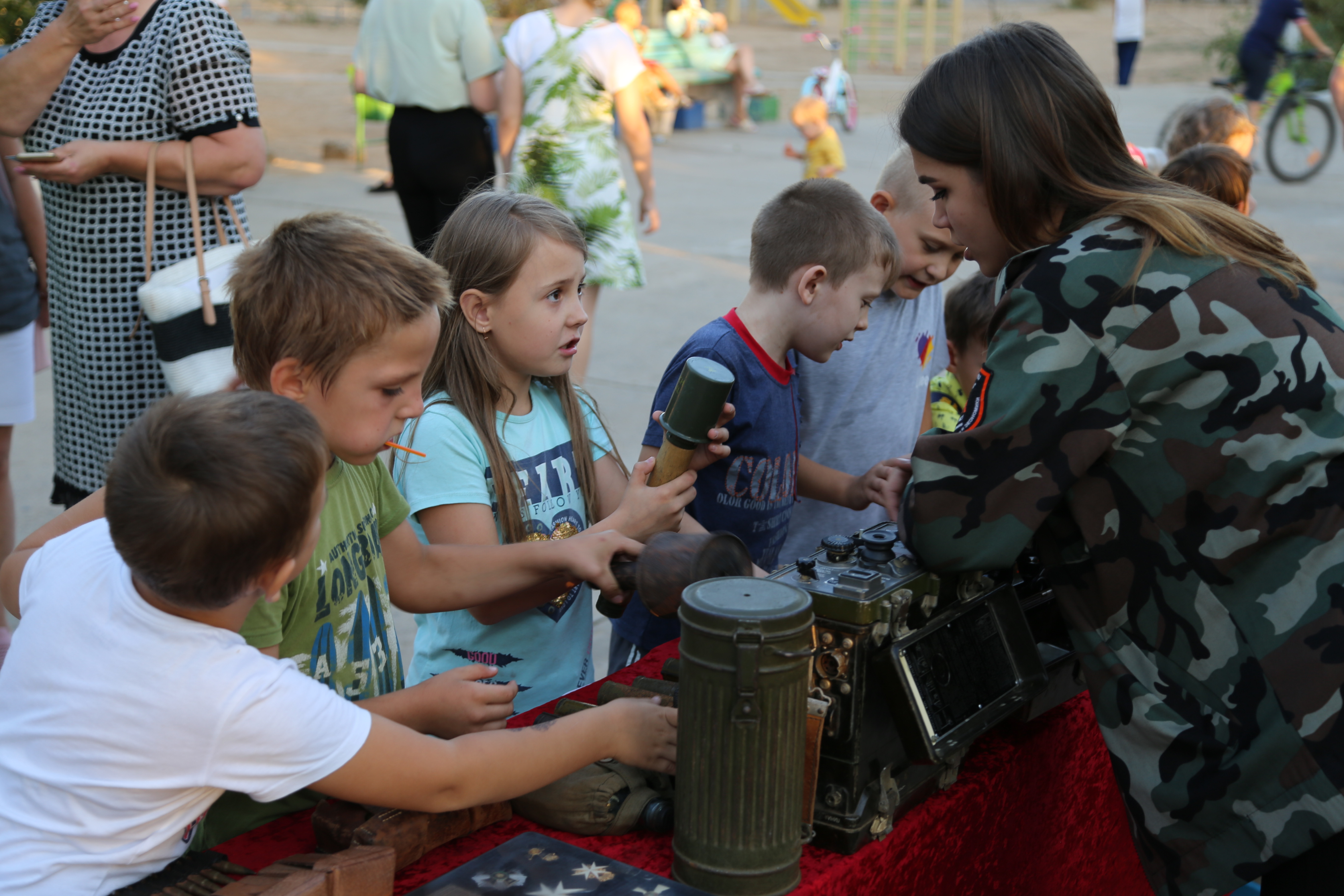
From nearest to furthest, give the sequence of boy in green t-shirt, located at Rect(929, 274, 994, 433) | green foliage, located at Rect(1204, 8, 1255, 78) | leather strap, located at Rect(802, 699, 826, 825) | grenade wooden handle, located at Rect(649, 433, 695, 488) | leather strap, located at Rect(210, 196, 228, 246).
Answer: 1. leather strap, located at Rect(802, 699, 826, 825)
2. grenade wooden handle, located at Rect(649, 433, 695, 488)
3. leather strap, located at Rect(210, 196, 228, 246)
4. boy in green t-shirt, located at Rect(929, 274, 994, 433)
5. green foliage, located at Rect(1204, 8, 1255, 78)

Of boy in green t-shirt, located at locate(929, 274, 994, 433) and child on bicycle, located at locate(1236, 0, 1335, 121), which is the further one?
child on bicycle, located at locate(1236, 0, 1335, 121)

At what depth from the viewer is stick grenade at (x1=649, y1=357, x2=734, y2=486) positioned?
1.83m

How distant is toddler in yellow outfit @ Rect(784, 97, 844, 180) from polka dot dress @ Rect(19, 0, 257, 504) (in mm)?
5508

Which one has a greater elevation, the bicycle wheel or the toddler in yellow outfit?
the toddler in yellow outfit

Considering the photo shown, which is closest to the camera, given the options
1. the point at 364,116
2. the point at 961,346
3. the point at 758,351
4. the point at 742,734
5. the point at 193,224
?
the point at 742,734

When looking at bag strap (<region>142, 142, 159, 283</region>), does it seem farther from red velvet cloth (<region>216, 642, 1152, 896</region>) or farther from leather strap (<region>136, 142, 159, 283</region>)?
red velvet cloth (<region>216, 642, 1152, 896</region>)

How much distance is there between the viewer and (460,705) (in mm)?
1562

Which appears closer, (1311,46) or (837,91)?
(1311,46)

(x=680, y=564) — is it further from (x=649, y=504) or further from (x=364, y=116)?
(x=364, y=116)

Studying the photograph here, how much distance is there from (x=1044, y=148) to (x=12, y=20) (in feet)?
8.82

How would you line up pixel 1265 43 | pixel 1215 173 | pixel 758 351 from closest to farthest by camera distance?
1. pixel 758 351
2. pixel 1215 173
3. pixel 1265 43

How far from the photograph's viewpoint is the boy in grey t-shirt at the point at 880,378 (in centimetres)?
268

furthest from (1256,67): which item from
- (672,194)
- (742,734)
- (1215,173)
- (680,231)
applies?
(742,734)

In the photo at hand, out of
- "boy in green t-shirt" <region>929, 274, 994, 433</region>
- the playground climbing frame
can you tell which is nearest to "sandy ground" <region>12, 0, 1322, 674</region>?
the playground climbing frame
